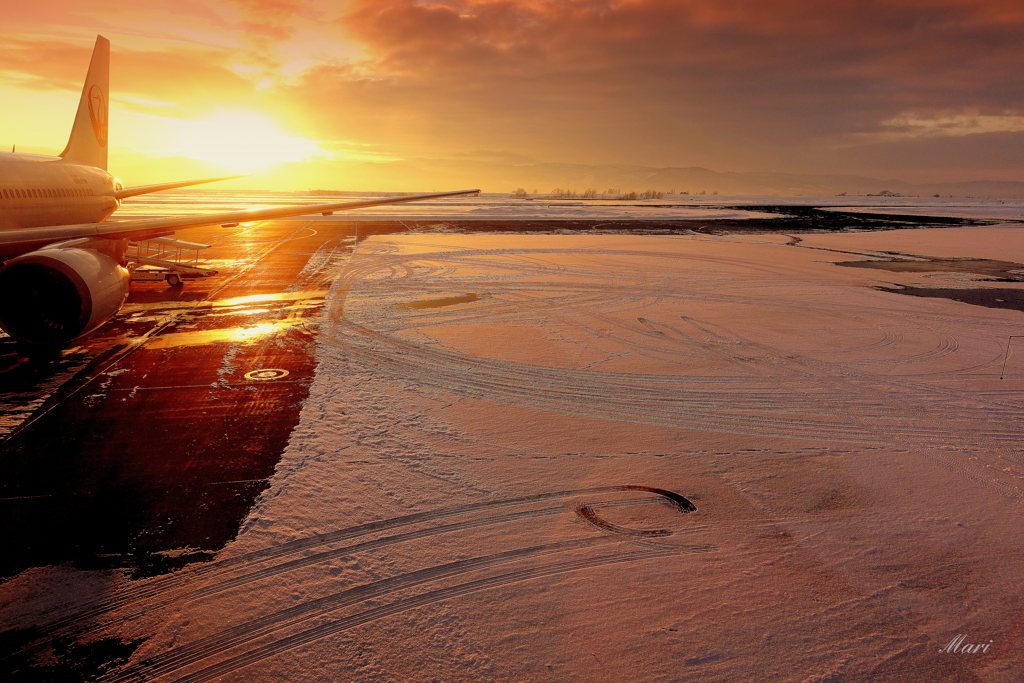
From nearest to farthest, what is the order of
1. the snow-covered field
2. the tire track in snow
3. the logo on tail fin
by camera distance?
1. the snow-covered field
2. the tire track in snow
3. the logo on tail fin

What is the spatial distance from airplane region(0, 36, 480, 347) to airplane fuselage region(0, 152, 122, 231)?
24mm

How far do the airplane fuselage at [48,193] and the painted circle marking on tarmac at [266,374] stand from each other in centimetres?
752

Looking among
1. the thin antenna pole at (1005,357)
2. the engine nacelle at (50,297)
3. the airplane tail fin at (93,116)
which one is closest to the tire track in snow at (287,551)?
the engine nacelle at (50,297)

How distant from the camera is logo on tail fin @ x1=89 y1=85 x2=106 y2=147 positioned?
19.3 metres

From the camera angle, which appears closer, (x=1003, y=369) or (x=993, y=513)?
(x=993, y=513)

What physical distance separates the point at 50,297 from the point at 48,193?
5.59m

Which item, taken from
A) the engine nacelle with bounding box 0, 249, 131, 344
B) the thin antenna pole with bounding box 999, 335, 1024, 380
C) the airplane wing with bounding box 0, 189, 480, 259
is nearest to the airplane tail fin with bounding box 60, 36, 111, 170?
the airplane wing with bounding box 0, 189, 480, 259

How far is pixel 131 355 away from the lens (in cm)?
1136

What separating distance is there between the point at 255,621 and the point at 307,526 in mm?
1250

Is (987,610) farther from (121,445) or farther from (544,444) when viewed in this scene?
(121,445)

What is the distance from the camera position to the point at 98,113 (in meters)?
19.9

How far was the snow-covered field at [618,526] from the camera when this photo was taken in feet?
13.7

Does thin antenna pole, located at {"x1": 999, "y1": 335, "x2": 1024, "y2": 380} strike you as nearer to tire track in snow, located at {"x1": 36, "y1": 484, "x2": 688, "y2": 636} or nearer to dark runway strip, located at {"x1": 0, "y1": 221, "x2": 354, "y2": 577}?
tire track in snow, located at {"x1": 36, "y1": 484, "x2": 688, "y2": 636}

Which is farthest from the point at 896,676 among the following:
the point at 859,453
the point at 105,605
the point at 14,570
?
the point at 14,570
